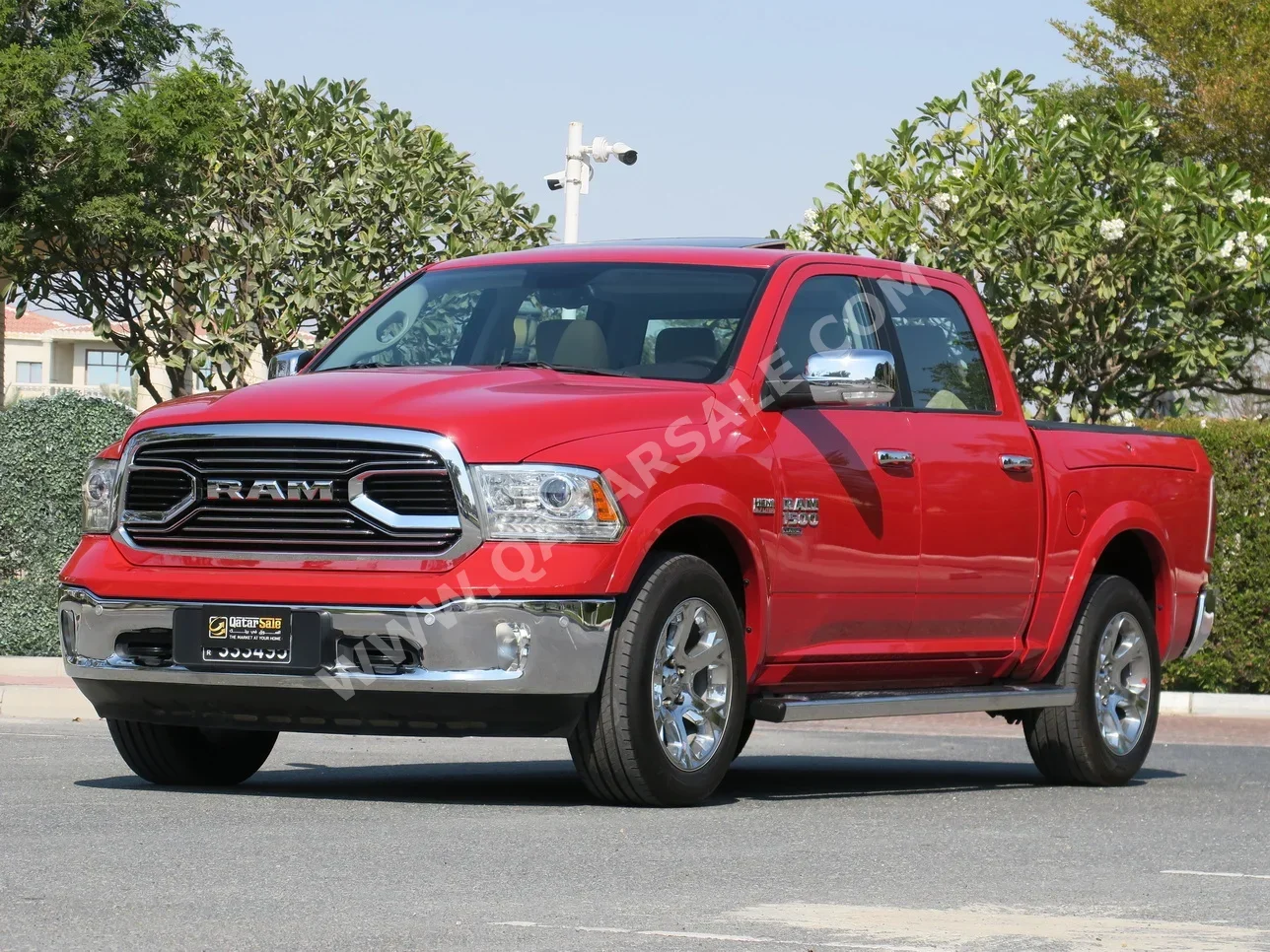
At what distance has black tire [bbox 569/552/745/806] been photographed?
25.6 ft

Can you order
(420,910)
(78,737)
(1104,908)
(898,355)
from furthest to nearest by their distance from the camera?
(78,737), (898,355), (1104,908), (420,910)

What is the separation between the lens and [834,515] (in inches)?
347

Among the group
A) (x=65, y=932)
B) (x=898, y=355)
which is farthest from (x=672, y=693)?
(x=65, y=932)

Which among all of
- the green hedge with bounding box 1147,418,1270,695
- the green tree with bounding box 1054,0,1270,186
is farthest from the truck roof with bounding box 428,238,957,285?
the green tree with bounding box 1054,0,1270,186

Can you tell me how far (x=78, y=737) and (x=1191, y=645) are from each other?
591cm

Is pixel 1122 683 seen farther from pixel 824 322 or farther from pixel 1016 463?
pixel 824 322

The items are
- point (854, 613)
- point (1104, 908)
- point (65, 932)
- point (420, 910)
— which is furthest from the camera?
point (854, 613)

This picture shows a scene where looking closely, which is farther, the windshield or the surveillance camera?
the surveillance camera

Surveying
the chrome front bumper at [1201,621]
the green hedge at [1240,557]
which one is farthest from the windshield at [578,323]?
the green hedge at [1240,557]

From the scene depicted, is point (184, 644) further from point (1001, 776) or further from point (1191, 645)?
point (1191, 645)

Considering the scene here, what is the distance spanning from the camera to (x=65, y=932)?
17.2ft

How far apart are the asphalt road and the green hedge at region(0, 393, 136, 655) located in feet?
21.2

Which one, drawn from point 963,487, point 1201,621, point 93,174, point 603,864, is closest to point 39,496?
point 1201,621

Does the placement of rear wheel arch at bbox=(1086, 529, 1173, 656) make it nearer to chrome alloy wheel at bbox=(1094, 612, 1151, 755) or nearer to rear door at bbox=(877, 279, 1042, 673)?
chrome alloy wheel at bbox=(1094, 612, 1151, 755)
